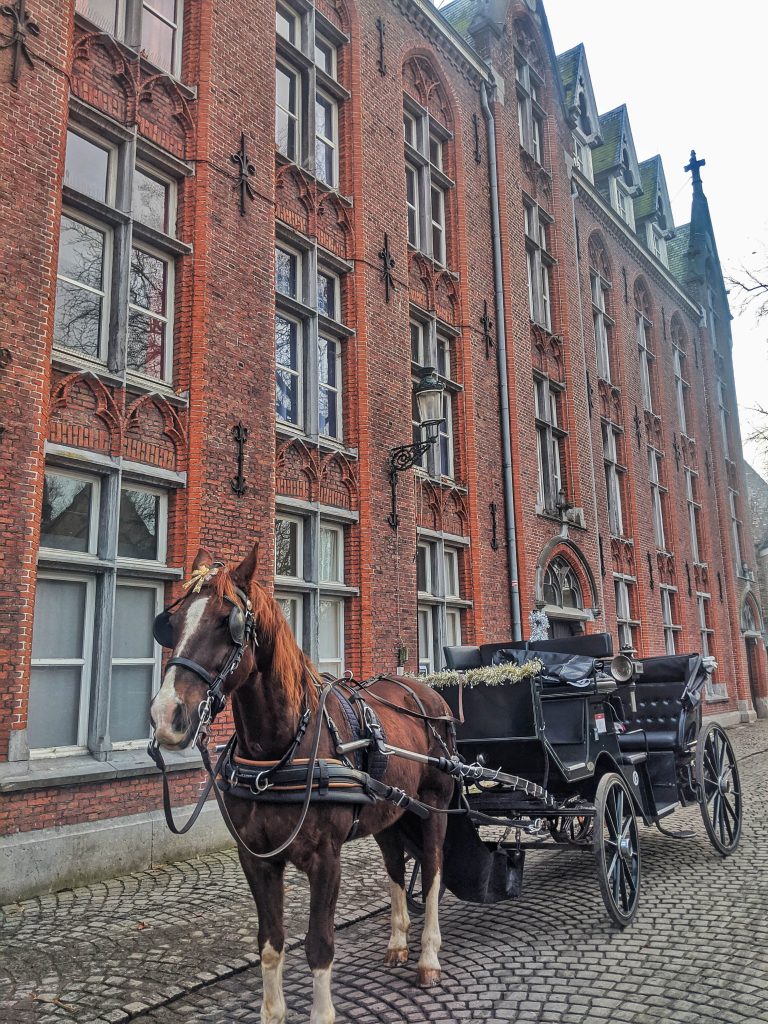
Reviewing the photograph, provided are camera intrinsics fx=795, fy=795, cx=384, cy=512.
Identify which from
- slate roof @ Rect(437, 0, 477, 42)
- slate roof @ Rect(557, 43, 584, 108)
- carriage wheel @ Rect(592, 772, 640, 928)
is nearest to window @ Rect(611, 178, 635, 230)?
slate roof @ Rect(557, 43, 584, 108)

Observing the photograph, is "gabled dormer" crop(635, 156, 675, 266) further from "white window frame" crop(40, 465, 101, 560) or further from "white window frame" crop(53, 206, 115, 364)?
"white window frame" crop(40, 465, 101, 560)

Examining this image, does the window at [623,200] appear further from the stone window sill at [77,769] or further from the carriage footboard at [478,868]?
the carriage footboard at [478,868]

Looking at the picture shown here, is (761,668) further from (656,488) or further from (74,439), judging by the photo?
(74,439)

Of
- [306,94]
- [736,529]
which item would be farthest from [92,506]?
[736,529]

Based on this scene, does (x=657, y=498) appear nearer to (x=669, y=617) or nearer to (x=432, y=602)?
(x=669, y=617)

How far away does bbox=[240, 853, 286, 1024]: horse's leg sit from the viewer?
12.1 feet

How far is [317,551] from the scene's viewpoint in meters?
10.6

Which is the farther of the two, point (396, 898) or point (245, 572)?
point (396, 898)

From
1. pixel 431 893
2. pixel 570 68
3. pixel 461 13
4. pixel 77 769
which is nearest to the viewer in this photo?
pixel 431 893

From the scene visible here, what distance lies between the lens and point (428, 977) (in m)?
4.43

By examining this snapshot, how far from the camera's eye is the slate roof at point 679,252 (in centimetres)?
2989

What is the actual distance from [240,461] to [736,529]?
25.0m

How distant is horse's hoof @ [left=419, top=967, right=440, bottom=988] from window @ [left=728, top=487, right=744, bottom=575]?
26853 mm

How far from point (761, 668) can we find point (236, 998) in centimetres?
2898
